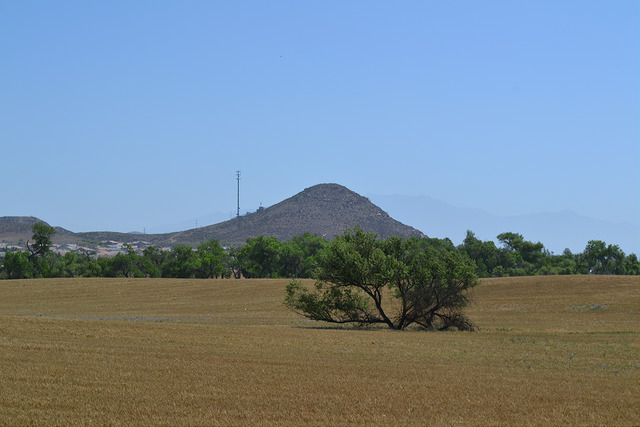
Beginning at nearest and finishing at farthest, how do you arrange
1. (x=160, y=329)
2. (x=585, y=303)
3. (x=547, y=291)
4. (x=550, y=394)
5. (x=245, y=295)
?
1. (x=550, y=394)
2. (x=160, y=329)
3. (x=585, y=303)
4. (x=547, y=291)
5. (x=245, y=295)

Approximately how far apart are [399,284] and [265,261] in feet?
255

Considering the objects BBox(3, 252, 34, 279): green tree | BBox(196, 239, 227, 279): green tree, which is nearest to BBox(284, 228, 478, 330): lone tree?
BBox(3, 252, 34, 279): green tree

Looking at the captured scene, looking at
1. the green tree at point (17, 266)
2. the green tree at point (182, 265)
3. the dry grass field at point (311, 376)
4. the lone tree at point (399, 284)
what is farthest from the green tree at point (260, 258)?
the dry grass field at point (311, 376)

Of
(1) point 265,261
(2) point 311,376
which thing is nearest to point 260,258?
(1) point 265,261

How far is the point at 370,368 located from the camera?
2130 cm

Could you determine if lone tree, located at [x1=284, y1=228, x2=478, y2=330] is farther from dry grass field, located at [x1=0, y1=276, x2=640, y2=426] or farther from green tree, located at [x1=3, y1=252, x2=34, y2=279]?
green tree, located at [x1=3, y1=252, x2=34, y2=279]

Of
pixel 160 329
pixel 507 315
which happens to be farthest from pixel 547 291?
pixel 160 329

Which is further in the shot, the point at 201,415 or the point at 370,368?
the point at 370,368

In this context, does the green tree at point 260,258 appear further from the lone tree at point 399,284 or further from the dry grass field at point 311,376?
the dry grass field at point 311,376

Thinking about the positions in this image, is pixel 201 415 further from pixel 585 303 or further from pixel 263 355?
pixel 585 303

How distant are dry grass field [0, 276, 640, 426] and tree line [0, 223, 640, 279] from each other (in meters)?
73.8

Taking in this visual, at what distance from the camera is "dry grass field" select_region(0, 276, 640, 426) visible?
1462cm

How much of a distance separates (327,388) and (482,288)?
55933mm

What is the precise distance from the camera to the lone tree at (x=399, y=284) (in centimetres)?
3962
